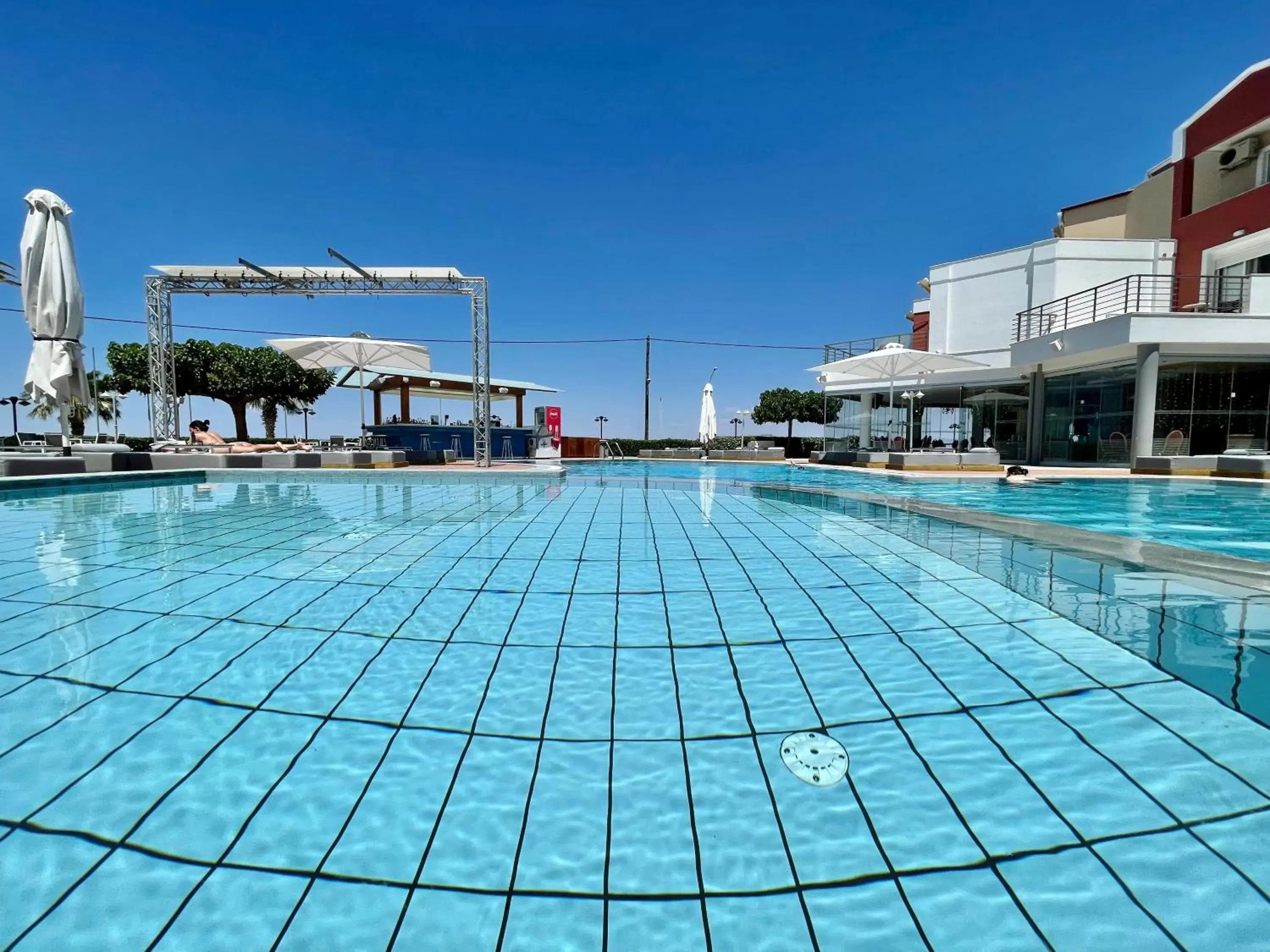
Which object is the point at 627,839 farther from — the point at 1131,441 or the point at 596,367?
the point at 596,367

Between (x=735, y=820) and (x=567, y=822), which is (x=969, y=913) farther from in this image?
(x=567, y=822)

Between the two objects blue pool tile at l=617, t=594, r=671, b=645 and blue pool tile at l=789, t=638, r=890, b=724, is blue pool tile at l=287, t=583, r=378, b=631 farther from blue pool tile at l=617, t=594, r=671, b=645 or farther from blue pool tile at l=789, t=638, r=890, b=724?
blue pool tile at l=789, t=638, r=890, b=724

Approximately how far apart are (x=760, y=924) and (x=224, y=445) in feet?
49.4

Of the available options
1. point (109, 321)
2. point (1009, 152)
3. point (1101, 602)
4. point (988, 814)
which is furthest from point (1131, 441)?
A: point (109, 321)

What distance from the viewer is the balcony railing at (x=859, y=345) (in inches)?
862

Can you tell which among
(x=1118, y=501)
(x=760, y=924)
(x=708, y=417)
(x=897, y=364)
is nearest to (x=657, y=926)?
(x=760, y=924)

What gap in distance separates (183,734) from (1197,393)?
65.1 ft

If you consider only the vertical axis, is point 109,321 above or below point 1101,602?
above

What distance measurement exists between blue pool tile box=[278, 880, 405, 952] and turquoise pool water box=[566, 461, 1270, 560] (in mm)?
6171

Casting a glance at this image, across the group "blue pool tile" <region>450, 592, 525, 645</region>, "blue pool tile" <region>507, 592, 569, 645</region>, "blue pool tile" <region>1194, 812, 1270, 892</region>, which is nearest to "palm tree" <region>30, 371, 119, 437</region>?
"blue pool tile" <region>450, 592, 525, 645</region>

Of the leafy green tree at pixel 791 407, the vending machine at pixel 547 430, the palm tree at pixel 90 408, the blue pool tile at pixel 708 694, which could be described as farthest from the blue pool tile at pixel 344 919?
the leafy green tree at pixel 791 407

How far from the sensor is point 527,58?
1345 centimetres

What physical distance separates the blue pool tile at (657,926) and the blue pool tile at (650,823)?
43 mm

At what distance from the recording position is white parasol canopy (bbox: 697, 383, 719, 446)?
76.3 ft
